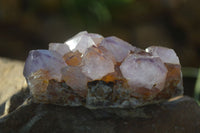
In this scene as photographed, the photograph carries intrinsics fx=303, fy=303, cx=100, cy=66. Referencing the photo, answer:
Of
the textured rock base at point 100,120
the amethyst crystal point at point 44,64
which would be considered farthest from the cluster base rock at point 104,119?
the amethyst crystal point at point 44,64

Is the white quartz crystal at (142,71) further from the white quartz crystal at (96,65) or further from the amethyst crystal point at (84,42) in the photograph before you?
the amethyst crystal point at (84,42)

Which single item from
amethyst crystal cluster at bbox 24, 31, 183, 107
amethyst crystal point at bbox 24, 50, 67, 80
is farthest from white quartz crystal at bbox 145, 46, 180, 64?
amethyst crystal point at bbox 24, 50, 67, 80

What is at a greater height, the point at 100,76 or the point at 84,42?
the point at 84,42

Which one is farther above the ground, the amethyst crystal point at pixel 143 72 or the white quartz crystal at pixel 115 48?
the white quartz crystal at pixel 115 48

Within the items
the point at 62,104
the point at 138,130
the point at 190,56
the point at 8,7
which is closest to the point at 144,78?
the point at 138,130

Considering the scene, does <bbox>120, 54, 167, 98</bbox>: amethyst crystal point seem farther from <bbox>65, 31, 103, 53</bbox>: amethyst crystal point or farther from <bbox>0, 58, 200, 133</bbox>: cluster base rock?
<bbox>65, 31, 103, 53</bbox>: amethyst crystal point

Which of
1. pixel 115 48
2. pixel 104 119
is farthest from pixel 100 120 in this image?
pixel 115 48

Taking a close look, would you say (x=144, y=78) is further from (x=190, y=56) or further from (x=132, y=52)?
(x=190, y=56)

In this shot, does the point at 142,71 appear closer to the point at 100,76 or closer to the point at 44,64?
the point at 100,76
